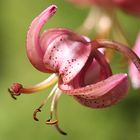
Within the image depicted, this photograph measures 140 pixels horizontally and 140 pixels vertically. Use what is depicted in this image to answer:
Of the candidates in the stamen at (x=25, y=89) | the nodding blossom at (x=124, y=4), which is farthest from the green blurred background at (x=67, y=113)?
the stamen at (x=25, y=89)

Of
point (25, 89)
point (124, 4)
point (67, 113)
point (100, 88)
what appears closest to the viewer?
point (100, 88)

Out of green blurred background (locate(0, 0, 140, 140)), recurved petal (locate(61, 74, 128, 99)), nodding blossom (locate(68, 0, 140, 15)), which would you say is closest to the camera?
recurved petal (locate(61, 74, 128, 99))

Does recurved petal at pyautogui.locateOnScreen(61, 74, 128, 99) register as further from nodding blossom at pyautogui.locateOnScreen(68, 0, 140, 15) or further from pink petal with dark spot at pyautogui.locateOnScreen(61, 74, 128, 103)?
nodding blossom at pyautogui.locateOnScreen(68, 0, 140, 15)

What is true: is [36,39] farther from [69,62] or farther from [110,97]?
[110,97]

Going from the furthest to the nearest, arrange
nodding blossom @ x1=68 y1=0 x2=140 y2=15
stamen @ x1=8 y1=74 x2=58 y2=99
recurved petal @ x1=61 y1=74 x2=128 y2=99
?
nodding blossom @ x1=68 y1=0 x2=140 y2=15 < stamen @ x1=8 y1=74 x2=58 y2=99 < recurved petal @ x1=61 y1=74 x2=128 y2=99

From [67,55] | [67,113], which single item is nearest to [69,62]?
[67,55]

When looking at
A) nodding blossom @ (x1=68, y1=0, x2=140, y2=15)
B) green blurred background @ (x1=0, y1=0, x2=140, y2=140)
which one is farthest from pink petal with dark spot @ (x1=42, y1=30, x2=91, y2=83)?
green blurred background @ (x1=0, y1=0, x2=140, y2=140)

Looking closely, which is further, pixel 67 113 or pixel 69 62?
pixel 67 113

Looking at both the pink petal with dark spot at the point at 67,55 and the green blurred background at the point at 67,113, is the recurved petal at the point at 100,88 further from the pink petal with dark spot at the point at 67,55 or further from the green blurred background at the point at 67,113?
the green blurred background at the point at 67,113
